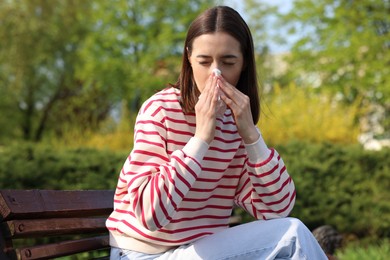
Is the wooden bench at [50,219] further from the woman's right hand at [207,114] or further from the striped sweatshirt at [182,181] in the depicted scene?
the woman's right hand at [207,114]

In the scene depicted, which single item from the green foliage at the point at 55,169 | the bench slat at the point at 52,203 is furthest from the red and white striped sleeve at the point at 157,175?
the green foliage at the point at 55,169

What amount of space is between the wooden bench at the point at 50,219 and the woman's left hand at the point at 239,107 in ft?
2.68

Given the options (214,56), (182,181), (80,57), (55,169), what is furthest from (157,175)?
(80,57)

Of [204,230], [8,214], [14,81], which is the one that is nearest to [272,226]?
[204,230]

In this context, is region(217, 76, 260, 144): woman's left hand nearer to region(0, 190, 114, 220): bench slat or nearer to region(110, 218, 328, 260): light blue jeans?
region(110, 218, 328, 260): light blue jeans

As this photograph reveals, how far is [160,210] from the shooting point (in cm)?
215

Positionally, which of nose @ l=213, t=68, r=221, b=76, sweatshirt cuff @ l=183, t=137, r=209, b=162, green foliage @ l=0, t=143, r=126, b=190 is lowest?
green foliage @ l=0, t=143, r=126, b=190

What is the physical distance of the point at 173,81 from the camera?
19.8 metres

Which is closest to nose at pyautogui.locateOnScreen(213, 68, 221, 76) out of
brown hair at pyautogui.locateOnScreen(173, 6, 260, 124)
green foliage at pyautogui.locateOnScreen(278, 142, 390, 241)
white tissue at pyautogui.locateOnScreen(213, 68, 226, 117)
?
white tissue at pyautogui.locateOnScreen(213, 68, 226, 117)

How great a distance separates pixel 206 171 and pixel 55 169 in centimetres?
337

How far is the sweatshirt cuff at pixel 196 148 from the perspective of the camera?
219 cm

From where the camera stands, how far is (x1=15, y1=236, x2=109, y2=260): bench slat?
7.88 ft

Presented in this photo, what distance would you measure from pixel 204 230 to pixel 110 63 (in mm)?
16427

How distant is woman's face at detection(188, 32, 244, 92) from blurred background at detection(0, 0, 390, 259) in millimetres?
297
